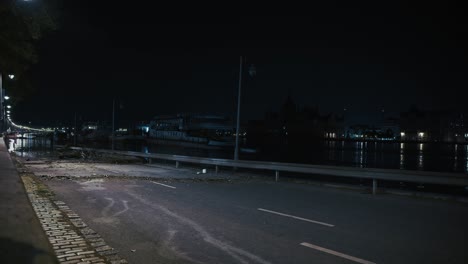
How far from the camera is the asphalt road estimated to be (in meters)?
6.15

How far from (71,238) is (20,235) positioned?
837 millimetres

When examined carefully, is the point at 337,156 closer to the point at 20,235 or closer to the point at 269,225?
the point at 269,225

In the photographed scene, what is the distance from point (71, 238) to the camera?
263 inches

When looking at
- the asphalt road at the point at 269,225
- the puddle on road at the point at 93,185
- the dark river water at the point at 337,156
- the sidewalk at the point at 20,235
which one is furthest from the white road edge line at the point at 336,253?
the dark river water at the point at 337,156

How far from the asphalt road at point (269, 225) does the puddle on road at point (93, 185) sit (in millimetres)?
217

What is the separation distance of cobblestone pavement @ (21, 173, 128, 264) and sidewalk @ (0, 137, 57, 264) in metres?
0.24

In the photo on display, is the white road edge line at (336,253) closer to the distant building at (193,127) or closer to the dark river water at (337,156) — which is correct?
the dark river water at (337,156)

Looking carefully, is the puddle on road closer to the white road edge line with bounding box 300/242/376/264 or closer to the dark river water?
the white road edge line with bounding box 300/242/376/264

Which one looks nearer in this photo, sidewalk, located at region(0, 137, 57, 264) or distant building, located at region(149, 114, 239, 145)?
sidewalk, located at region(0, 137, 57, 264)

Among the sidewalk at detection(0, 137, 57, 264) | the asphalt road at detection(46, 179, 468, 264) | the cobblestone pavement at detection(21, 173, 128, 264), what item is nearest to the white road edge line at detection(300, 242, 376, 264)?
the asphalt road at detection(46, 179, 468, 264)

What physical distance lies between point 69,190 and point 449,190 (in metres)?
29.1

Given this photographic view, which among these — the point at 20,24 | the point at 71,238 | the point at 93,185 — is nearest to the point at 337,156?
the point at 93,185

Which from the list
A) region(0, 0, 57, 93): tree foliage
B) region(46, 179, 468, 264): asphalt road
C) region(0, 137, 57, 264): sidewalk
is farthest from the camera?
region(0, 0, 57, 93): tree foliage

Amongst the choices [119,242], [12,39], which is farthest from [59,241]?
[12,39]
